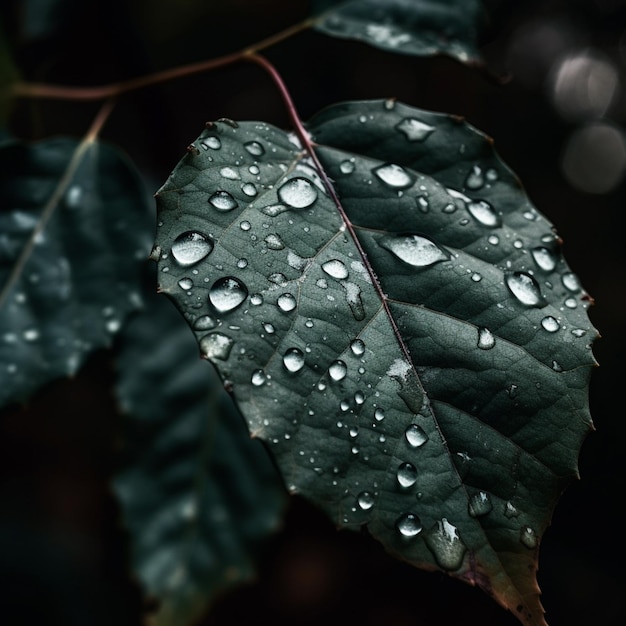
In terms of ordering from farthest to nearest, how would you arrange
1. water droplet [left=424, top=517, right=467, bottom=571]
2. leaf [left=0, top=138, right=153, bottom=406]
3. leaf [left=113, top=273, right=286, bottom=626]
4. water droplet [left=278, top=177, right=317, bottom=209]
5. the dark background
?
the dark background, leaf [left=113, top=273, right=286, bottom=626], leaf [left=0, top=138, right=153, bottom=406], water droplet [left=278, top=177, right=317, bottom=209], water droplet [left=424, top=517, right=467, bottom=571]

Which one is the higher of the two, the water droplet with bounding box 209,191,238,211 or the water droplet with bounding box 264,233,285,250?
the water droplet with bounding box 209,191,238,211

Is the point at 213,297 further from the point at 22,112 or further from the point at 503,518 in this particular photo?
the point at 22,112

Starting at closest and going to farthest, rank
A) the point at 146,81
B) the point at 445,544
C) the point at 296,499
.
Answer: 1. the point at 445,544
2. the point at 146,81
3. the point at 296,499

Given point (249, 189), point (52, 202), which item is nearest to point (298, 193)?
point (249, 189)

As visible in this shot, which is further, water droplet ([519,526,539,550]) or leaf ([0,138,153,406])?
leaf ([0,138,153,406])

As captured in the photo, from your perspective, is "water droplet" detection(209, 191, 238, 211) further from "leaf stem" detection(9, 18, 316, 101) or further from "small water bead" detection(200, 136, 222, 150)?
"leaf stem" detection(9, 18, 316, 101)

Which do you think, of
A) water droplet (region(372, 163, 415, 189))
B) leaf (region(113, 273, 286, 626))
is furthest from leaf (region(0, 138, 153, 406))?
water droplet (region(372, 163, 415, 189))

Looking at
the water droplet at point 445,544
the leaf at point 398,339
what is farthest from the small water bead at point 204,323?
the water droplet at point 445,544

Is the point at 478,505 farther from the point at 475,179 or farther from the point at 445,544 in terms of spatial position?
the point at 475,179
